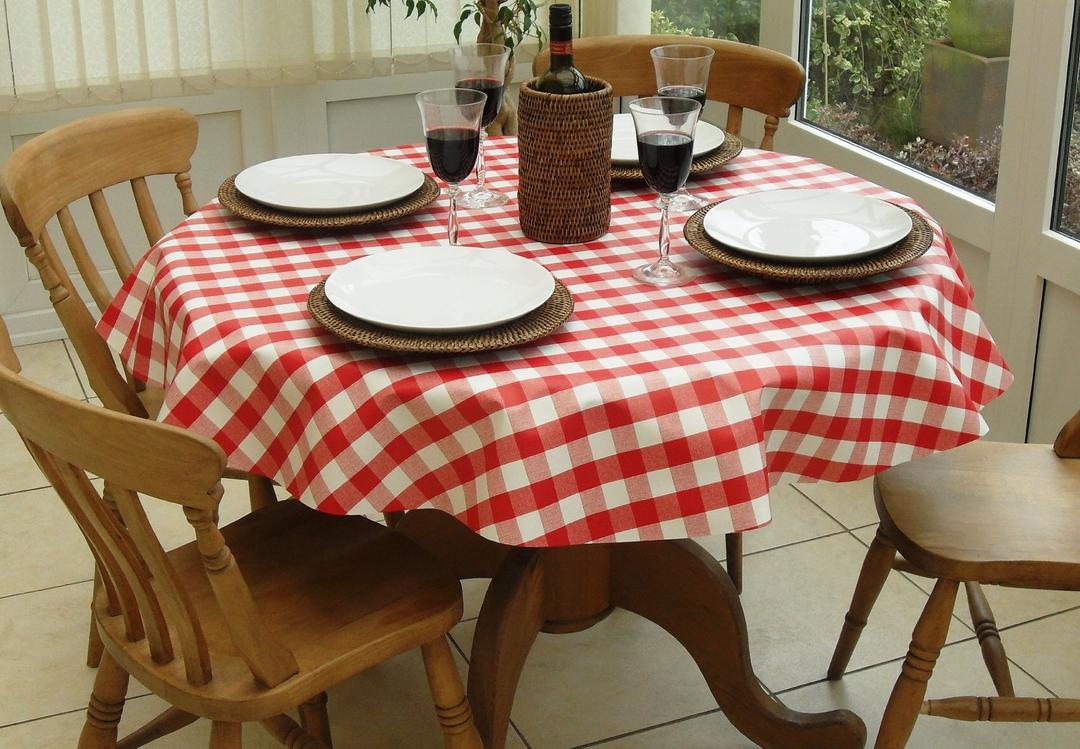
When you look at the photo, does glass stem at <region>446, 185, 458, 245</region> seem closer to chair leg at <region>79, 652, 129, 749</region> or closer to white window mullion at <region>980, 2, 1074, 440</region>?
chair leg at <region>79, 652, 129, 749</region>

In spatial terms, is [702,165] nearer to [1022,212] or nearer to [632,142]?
[632,142]

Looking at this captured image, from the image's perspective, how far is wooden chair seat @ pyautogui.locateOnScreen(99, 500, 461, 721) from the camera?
1.38 m

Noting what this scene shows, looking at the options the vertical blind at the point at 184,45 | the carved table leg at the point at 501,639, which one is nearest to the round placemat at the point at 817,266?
the carved table leg at the point at 501,639

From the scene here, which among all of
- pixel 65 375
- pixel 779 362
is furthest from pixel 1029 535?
pixel 65 375

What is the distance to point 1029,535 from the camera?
62.9 inches

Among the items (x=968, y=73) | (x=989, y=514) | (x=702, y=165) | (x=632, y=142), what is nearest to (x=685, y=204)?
(x=702, y=165)

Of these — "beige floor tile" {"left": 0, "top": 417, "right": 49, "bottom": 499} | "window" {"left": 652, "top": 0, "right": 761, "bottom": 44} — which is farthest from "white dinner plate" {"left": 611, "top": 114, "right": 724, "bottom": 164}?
"beige floor tile" {"left": 0, "top": 417, "right": 49, "bottom": 499}

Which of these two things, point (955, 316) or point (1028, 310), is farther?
point (1028, 310)

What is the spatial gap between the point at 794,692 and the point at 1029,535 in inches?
22.9

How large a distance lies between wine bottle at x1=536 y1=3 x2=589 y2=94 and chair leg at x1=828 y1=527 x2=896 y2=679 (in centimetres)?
74

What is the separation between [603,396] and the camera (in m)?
1.27

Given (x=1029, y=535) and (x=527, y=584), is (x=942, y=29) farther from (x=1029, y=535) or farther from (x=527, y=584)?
(x=527, y=584)

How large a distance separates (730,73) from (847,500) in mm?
905

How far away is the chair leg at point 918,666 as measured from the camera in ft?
5.24
